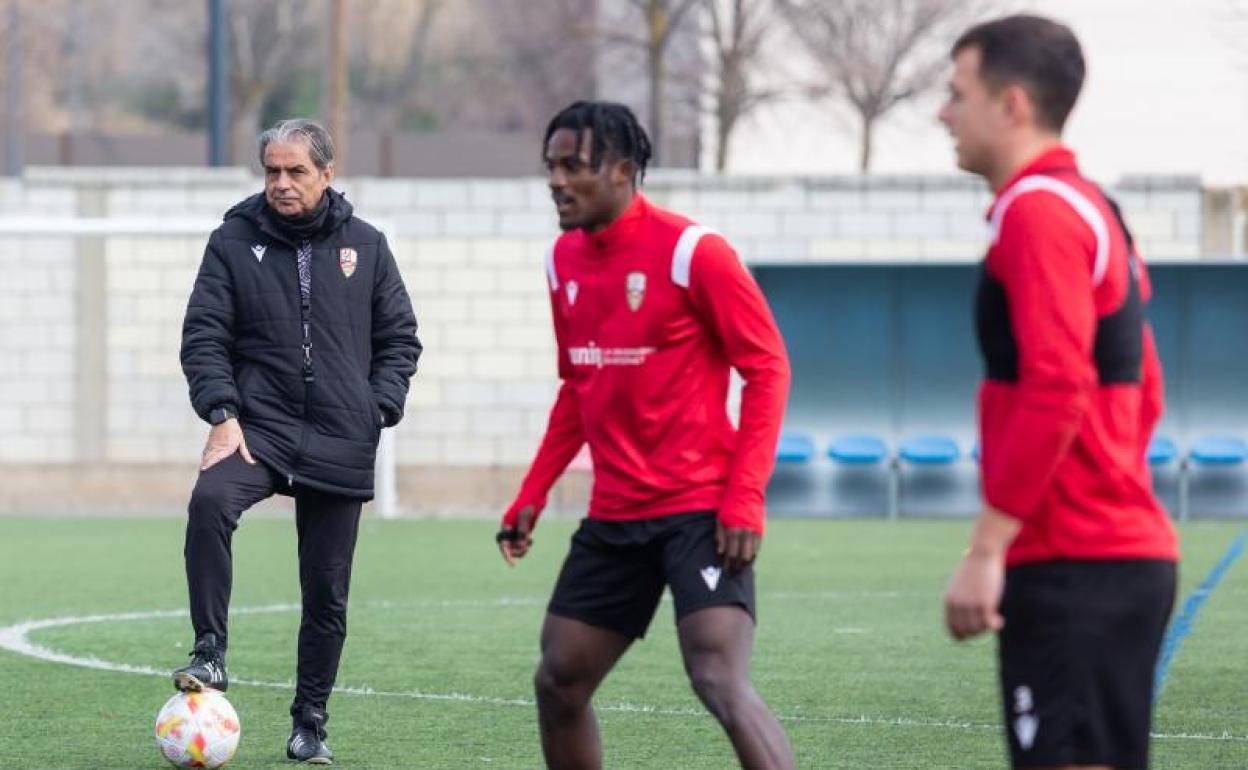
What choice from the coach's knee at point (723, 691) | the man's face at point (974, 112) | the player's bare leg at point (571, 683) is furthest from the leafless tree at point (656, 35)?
the man's face at point (974, 112)

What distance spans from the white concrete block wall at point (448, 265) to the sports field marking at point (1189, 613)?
16.7 ft

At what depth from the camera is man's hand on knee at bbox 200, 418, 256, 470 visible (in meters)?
7.68

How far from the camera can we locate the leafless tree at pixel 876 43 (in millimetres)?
42812

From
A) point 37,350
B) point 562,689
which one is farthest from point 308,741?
point 37,350

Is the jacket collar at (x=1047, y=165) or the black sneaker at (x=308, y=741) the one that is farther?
the black sneaker at (x=308, y=741)

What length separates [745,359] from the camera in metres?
5.79

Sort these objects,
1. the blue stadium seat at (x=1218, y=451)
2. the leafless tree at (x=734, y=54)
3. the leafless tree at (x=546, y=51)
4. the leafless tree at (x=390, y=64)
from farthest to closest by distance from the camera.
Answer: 1. the leafless tree at (x=390, y=64)
2. the leafless tree at (x=546, y=51)
3. the leafless tree at (x=734, y=54)
4. the blue stadium seat at (x=1218, y=451)

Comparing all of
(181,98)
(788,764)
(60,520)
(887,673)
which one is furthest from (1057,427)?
(181,98)

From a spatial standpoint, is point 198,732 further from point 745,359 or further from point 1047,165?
point 1047,165

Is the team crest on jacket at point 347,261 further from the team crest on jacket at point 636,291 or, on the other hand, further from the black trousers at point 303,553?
the team crest on jacket at point 636,291

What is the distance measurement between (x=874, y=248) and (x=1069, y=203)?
18.3m

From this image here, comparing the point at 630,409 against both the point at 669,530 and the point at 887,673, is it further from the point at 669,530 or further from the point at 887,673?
the point at 887,673

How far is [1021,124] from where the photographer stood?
14.8ft

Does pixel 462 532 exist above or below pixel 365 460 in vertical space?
below
